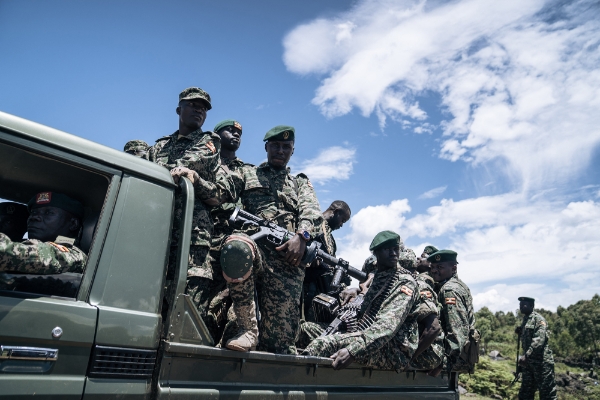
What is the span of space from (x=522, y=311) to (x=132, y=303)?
31.6 ft

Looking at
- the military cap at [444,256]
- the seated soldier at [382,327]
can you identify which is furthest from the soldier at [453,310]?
the seated soldier at [382,327]

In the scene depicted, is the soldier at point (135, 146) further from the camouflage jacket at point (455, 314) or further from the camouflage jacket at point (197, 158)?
the camouflage jacket at point (455, 314)

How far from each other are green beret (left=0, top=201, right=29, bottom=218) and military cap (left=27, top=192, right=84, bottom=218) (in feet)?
1.09

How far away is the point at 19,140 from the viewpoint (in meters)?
1.88

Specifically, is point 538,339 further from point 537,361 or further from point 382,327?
point 382,327

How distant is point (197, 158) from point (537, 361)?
345 inches

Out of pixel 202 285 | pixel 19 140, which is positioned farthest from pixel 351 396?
pixel 19 140

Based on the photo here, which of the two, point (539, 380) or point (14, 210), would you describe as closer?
point (14, 210)

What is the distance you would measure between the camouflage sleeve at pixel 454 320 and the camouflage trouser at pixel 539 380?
5.17 meters

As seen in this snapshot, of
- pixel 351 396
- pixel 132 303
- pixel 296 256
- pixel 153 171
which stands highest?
pixel 153 171

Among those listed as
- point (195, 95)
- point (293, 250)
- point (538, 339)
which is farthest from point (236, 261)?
point (538, 339)

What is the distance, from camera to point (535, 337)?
8.91 meters

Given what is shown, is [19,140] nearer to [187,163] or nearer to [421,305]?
[187,163]

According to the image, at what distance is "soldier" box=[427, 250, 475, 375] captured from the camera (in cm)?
434
